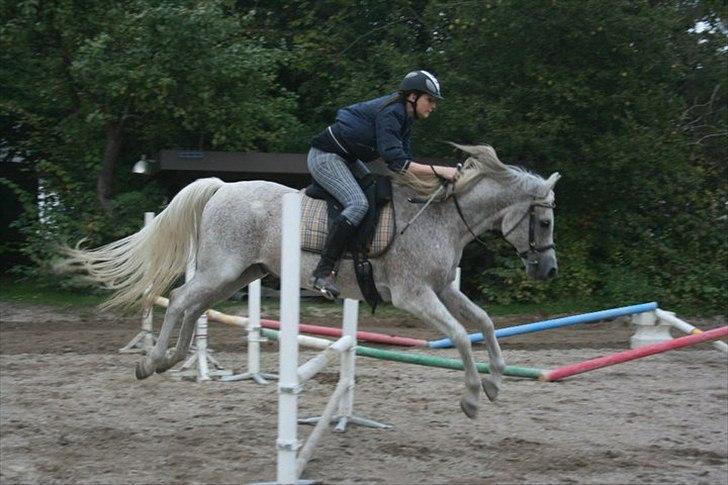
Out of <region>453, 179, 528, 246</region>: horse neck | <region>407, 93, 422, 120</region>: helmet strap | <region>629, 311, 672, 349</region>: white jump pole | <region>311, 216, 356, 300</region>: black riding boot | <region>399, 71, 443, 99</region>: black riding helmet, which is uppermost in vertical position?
<region>399, 71, 443, 99</region>: black riding helmet

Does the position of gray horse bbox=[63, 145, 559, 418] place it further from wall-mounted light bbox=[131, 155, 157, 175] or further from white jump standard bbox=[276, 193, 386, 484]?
Answer: wall-mounted light bbox=[131, 155, 157, 175]

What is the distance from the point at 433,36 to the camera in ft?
52.7

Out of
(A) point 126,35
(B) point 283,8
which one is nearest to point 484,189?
(A) point 126,35

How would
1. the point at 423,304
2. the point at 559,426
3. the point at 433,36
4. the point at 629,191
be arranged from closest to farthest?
the point at 423,304, the point at 559,426, the point at 629,191, the point at 433,36

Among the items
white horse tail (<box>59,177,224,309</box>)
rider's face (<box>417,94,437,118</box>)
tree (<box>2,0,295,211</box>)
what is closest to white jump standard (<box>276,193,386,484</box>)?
rider's face (<box>417,94,437,118</box>)

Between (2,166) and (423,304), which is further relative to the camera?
(2,166)

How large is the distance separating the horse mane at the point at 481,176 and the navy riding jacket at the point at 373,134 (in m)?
0.17

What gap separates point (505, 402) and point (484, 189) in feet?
5.99

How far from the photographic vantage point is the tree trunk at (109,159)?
1445 cm

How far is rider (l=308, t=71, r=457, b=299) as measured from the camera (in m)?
5.75

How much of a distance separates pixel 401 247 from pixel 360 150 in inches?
28.7

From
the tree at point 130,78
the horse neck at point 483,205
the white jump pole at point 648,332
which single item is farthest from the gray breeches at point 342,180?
the tree at point 130,78

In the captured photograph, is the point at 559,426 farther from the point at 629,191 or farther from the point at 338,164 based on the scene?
the point at 629,191

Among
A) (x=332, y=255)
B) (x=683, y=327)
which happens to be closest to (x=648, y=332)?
(x=683, y=327)
